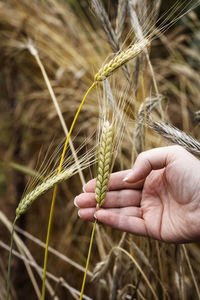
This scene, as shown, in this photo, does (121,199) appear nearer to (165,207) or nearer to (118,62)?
(165,207)

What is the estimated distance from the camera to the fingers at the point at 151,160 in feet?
2.45

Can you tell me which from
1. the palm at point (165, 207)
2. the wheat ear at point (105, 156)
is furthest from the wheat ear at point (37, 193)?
the palm at point (165, 207)

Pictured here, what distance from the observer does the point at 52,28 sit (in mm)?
1663

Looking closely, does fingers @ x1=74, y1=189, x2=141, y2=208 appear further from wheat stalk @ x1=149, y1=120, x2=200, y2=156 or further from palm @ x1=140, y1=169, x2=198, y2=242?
wheat stalk @ x1=149, y1=120, x2=200, y2=156

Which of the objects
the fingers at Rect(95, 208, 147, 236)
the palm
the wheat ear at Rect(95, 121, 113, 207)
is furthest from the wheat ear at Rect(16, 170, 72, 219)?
the palm

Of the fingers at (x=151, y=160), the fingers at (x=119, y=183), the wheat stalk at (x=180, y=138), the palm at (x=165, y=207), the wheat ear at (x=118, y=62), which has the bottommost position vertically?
the palm at (x=165, y=207)

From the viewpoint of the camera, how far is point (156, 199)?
2.83 feet

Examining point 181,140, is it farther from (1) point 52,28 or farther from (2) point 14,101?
(2) point 14,101

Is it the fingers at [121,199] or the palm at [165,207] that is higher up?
the fingers at [121,199]

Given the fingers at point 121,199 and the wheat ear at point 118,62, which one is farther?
the fingers at point 121,199

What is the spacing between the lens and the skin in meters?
0.73

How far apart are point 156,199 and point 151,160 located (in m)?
0.17

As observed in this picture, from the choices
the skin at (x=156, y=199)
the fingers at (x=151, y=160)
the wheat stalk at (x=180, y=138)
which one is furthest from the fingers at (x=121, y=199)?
the wheat stalk at (x=180, y=138)

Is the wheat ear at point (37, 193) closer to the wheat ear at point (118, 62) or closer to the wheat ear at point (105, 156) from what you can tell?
the wheat ear at point (105, 156)
